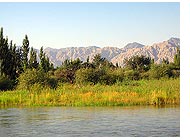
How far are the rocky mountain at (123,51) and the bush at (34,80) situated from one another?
670 mm

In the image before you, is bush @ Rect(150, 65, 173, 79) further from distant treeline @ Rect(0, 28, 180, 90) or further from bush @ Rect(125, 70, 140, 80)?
bush @ Rect(125, 70, 140, 80)

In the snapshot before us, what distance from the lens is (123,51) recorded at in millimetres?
11906

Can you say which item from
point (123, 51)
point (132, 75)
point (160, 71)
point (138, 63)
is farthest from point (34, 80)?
point (138, 63)

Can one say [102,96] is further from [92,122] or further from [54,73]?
[54,73]

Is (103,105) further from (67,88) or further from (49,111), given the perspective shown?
(67,88)

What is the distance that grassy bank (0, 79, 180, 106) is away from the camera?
1039 cm

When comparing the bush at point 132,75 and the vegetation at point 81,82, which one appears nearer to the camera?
the vegetation at point 81,82

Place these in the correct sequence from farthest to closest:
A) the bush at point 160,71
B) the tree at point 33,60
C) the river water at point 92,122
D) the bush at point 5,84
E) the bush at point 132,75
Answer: the bush at point 132,75 < the tree at point 33,60 < the bush at point 5,84 < the bush at point 160,71 < the river water at point 92,122

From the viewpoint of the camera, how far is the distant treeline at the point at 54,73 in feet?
42.8

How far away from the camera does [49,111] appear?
976cm

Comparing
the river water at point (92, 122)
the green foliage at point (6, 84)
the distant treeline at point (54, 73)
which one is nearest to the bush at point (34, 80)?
the distant treeline at point (54, 73)

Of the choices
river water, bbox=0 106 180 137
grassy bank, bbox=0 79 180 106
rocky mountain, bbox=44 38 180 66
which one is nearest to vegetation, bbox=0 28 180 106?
grassy bank, bbox=0 79 180 106

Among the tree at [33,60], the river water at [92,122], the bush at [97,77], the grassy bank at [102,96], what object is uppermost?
the tree at [33,60]

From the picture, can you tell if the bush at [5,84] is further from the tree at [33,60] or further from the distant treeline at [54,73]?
the tree at [33,60]
